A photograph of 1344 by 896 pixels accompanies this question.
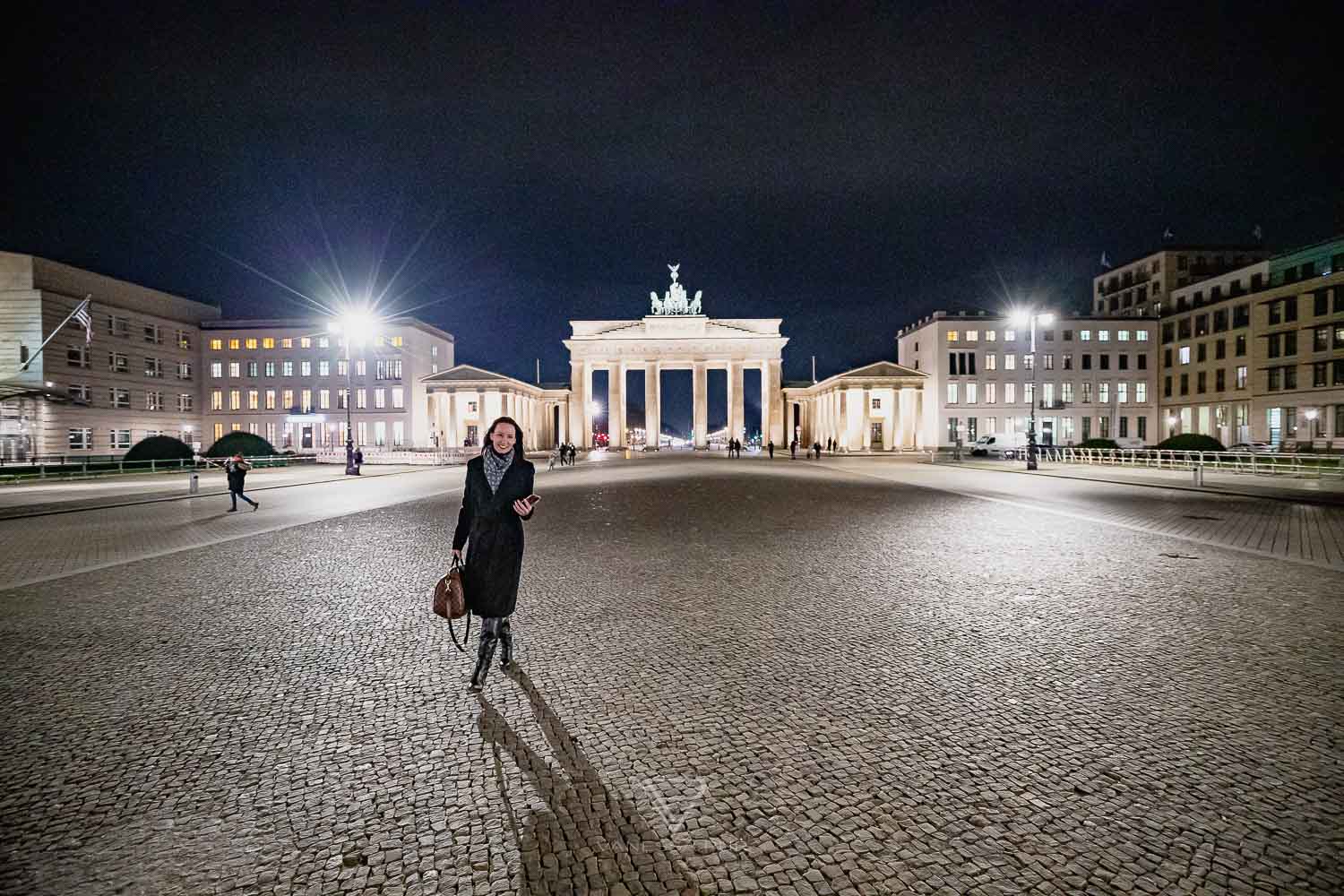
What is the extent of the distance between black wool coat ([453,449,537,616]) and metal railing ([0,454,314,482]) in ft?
107

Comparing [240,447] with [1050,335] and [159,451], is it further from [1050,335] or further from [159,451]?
[1050,335]

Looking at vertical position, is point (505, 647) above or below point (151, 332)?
below

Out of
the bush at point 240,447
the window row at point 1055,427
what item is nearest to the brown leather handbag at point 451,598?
the bush at point 240,447

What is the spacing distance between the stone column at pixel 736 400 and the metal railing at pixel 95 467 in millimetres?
55342

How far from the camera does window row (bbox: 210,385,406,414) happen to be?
75.2 metres

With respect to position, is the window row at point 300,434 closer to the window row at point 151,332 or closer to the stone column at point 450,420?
the stone column at point 450,420

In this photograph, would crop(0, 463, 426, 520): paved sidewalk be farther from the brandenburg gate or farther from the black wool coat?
the brandenburg gate

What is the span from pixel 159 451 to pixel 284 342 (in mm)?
42685

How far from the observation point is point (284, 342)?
76.4 meters

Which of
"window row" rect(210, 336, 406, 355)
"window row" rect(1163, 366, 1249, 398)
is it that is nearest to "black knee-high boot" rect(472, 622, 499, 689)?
"window row" rect(210, 336, 406, 355)

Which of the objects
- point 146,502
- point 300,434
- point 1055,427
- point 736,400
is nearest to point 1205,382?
point 1055,427

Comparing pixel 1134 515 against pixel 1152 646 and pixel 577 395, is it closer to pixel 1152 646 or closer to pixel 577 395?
pixel 1152 646

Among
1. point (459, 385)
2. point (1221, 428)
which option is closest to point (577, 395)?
point (459, 385)

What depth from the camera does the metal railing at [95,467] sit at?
30.9 m
